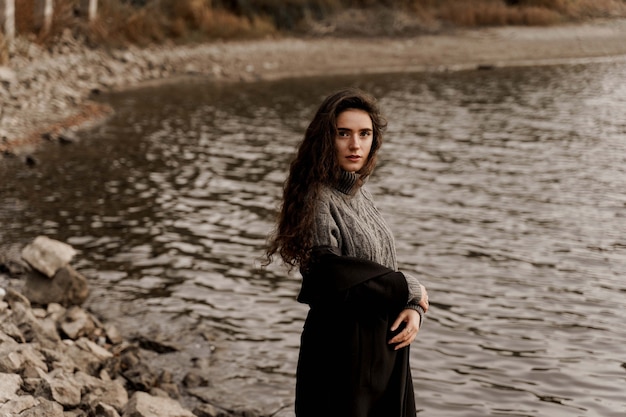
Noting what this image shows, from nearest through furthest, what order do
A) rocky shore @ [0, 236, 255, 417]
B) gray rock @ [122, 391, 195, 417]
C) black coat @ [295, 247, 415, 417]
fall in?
1. black coat @ [295, 247, 415, 417]
2. rocky shore @ [0, 236, 255, 417]
3. gray rock @ [122, 391, 195, 417]

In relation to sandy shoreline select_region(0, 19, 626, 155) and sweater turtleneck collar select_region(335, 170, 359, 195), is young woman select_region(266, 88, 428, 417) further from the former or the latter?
sandy shoreline select_region(0, 19, 626, 155)

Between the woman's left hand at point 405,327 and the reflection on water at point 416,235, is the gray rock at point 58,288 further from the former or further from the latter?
the woman's left hand at point 405,327

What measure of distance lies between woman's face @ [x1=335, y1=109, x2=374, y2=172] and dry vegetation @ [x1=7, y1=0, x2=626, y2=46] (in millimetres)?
21739

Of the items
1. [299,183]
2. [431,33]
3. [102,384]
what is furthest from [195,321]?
[431,33]

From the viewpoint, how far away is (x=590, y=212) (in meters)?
12.0

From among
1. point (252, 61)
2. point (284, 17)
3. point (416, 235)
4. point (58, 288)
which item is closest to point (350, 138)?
point (58, 288)

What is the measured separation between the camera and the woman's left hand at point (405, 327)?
12.1 ft

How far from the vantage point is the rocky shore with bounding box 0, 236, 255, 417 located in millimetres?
5504

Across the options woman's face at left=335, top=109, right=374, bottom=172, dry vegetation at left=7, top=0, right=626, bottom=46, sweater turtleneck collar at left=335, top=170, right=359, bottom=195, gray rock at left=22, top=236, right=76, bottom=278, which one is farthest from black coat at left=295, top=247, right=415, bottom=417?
dry vegetation at left=7, top=0, right=626, bottom=46

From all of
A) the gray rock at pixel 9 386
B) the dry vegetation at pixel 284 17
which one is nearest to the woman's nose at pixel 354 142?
the gray rock at pixel 9 386

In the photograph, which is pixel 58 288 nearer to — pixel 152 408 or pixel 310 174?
pixel 152 408

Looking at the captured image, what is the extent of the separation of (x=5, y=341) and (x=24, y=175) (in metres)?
8.27

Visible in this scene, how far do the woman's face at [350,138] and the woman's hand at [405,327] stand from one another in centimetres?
63

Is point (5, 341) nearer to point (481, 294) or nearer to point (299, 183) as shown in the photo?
point (299, 183)
